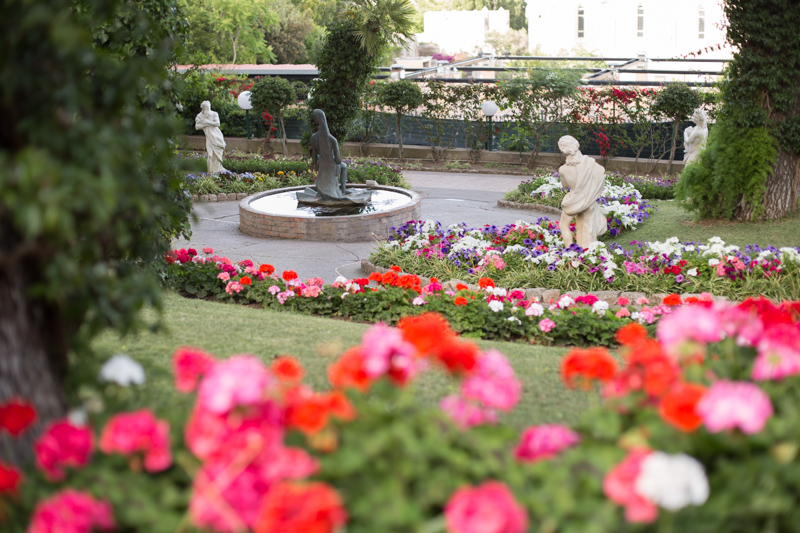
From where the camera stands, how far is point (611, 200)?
35.5ft

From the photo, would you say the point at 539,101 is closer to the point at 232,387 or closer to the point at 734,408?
the point at 734,408

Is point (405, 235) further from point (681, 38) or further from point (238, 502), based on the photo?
point (681, 38)

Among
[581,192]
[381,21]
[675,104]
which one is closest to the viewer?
[581,192]

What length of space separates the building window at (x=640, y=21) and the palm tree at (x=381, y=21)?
3952cm

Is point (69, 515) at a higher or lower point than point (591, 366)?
lower

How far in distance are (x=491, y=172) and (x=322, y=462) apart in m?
15.0

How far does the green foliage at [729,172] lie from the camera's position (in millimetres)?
8766

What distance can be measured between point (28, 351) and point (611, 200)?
32.3ft

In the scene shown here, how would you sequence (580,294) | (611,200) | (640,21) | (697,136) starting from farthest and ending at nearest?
(640,21)
(697,136)
(611,200)
(580,294)

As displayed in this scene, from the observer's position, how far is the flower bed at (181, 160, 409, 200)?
12945 mm

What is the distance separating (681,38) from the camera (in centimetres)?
4503

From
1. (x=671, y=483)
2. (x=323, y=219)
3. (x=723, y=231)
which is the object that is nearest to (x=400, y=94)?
(x=323, y=219)

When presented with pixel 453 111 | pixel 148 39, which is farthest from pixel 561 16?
pixel 148 39

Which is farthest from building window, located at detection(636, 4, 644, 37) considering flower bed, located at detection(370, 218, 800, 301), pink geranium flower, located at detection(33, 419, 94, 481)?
pink geranium flower, located at detection(33, 419, 94, 481)
